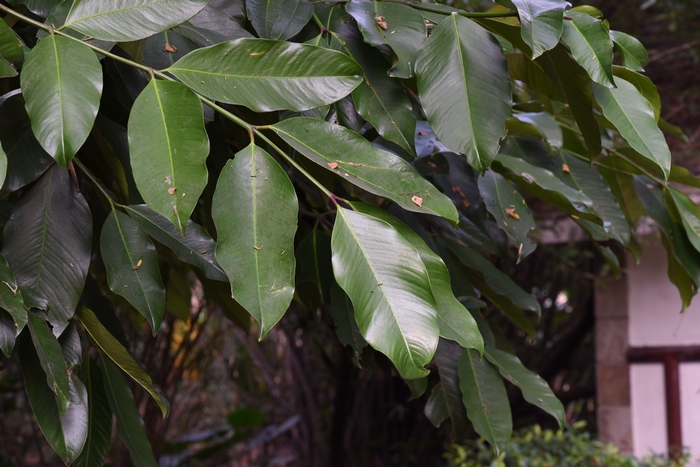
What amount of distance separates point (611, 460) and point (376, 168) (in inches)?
80.5

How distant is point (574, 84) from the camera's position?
667mm

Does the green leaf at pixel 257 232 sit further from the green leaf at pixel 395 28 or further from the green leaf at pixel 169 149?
the green leaf at pixel 395 28

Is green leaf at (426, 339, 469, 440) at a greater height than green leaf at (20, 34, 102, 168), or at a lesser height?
lesser

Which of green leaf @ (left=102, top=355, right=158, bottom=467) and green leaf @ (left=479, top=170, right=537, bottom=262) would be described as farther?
green leaf @ (left=479, top=170, right=537, bottom=262)

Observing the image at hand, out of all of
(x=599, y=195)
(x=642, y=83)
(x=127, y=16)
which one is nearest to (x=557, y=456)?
(x=599, y=195)

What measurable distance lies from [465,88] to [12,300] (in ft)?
1.39

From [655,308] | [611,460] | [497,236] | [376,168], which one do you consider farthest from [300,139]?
[655,308]

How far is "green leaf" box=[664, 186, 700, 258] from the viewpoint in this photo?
2.84ft

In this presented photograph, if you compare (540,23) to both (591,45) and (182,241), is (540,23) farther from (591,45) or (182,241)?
(182,241)

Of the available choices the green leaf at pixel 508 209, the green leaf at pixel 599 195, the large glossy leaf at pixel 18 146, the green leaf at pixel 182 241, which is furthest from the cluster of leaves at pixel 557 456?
the large glossy leaf at pixel 18 146

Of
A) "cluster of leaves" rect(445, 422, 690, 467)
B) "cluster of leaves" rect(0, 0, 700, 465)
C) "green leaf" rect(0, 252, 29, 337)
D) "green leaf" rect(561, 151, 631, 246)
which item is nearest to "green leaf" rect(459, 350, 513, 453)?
"cluster of leaves" rect(0, 0, 700, 465)

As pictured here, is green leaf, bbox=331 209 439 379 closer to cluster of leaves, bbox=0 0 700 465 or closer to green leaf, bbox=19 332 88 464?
cluster of leaves, bbox=0 0 700 465

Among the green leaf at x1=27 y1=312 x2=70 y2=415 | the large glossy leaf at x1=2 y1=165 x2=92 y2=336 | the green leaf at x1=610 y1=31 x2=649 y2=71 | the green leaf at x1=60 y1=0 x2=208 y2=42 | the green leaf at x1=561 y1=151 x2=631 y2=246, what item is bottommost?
the green leaf at x1=561 y1=151 x2=631 y2=246

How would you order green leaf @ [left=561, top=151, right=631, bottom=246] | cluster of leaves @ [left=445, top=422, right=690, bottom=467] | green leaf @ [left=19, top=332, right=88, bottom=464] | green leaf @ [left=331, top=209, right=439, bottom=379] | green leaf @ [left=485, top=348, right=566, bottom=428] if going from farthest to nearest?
cluster of leaves @ [left=445, top=422, right=690, bottom=467]
green leaf @ [left=561, top=151, right=631, bottom=246]
green leaf @ [left=485, top=348, right=566, bottom=428]
green leaf @ [left=19, top=332, right=88, bottom=464]
green leaf @ [left=331, top=209, right=439, bottom=379]
